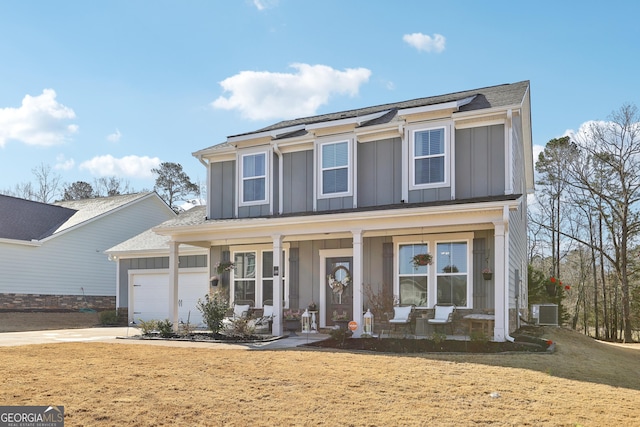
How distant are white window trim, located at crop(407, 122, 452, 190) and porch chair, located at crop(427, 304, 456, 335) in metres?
2.95

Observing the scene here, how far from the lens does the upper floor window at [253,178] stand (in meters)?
15.9

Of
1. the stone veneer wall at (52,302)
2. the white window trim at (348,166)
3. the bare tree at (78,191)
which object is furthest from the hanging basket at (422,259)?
the bare tree at (78,191)

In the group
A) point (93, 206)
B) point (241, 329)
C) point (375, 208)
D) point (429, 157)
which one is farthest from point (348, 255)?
point (93, 206)

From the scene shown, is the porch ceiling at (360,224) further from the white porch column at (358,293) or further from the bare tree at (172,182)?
the bare tree at (172,182)

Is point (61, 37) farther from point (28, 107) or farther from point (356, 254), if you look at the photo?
point (28, 107)

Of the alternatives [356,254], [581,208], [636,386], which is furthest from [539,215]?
[636,386]

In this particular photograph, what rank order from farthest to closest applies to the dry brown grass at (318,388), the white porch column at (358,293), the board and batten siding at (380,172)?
the board and batten siding at (380,172), the white porch column at (358,293), the dry brown grass at (318,388)

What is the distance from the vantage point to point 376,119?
48.9 feet

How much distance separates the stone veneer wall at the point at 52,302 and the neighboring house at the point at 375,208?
10188 millimetres

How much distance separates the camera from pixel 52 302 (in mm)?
23203

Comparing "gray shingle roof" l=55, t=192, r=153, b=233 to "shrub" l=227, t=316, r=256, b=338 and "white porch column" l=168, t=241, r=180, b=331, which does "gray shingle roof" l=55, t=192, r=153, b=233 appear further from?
"shrub" l=227, t=316, r=256, b=338

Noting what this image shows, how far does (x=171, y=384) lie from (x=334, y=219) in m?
6.52

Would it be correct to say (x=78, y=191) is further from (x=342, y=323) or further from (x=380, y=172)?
(x=380, y=172)

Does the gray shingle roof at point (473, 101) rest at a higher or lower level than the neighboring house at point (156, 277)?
higher
